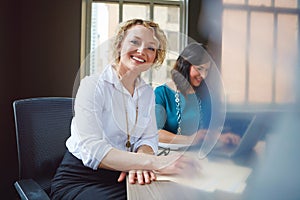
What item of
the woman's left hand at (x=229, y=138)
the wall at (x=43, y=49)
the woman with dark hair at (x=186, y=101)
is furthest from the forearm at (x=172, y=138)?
the wall at (x=43, y=49)

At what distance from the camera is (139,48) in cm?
48

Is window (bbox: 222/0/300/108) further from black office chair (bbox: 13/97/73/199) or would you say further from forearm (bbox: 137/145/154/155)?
black office chair (bbox: 13/97/73/199)

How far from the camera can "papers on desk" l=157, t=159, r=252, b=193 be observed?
0.97 ft

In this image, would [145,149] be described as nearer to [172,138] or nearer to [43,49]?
[172,138]

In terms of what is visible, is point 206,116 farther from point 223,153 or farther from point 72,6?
point 72,6

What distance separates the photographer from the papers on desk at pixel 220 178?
0.30m

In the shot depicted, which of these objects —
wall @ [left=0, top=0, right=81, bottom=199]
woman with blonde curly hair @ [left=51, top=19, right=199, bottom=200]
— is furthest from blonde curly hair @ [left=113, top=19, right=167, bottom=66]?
wall @ [left=0, top=0, right=81, bottom=199]

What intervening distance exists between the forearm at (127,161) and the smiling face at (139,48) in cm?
18

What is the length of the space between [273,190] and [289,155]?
0.12 ft

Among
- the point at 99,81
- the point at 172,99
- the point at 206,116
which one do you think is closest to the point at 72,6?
the point at 99,81

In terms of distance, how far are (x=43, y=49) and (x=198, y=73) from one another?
1289mm

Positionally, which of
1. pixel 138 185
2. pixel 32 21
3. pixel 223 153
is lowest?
pixel 138 185

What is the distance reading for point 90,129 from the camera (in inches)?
23.6

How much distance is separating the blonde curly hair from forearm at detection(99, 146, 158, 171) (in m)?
0.19
